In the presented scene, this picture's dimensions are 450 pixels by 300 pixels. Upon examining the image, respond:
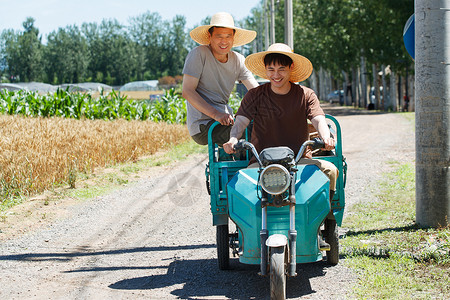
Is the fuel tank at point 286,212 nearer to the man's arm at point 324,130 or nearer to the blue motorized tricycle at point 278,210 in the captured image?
the blue motorized tricycle at point 278,210

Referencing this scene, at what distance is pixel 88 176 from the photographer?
11.5 m

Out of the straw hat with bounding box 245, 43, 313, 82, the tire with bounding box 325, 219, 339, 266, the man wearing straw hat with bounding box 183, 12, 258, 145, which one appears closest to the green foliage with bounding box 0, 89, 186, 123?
the man wearing straw hat with bounding box 183, 12, 258, 145

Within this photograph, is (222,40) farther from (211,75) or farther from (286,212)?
(286,212)

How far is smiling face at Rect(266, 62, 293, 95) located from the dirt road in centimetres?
163

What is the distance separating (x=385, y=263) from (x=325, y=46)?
46.7 meters

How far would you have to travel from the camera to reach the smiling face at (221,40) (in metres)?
6.03

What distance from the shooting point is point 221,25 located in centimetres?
594

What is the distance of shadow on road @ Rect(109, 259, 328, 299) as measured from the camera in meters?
5.04

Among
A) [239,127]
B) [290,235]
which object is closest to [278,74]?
[239,127]

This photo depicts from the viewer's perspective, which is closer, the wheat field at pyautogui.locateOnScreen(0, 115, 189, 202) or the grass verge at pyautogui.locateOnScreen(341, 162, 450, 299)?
the grass verge at pyautogui.locateOnScreen(341, 162, 450, 299)

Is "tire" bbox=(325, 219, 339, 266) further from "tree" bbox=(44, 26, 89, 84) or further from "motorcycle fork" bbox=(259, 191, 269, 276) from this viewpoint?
"tree" bbox=(44, 26, 89, 84)

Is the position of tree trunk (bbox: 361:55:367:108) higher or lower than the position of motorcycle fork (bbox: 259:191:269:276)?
higher

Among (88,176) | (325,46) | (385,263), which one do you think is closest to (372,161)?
(88,176)

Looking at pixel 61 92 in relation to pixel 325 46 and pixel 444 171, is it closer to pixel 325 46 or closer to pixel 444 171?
pixel 444 171
